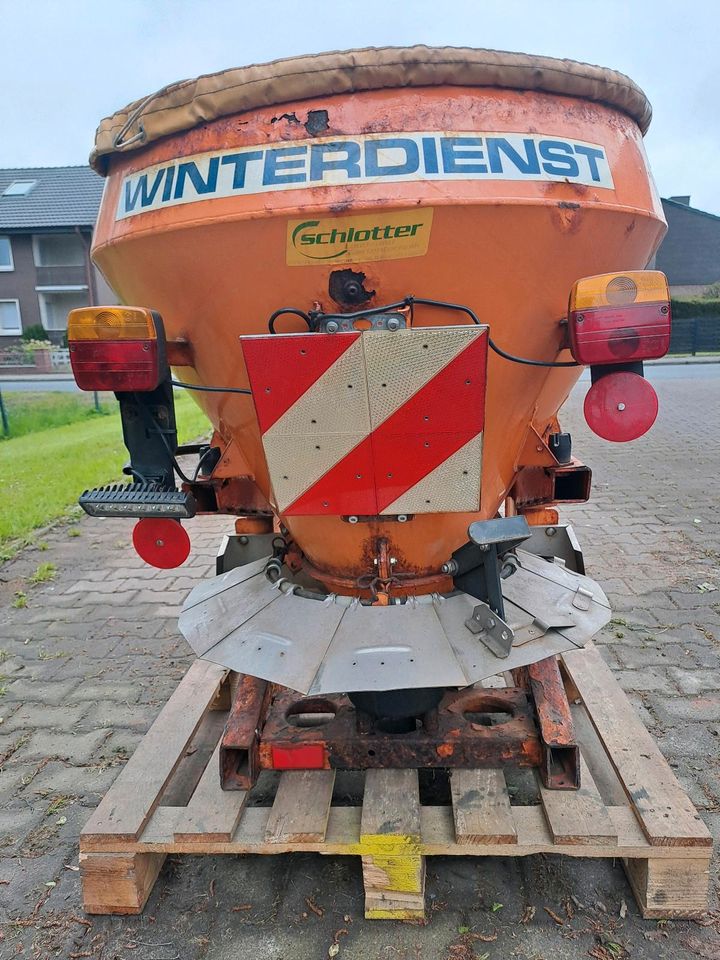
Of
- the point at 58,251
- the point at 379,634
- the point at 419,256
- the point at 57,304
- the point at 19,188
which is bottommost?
the point at 379,634

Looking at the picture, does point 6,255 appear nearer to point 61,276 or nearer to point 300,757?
point 61,276

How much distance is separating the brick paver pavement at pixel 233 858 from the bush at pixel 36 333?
998 inches

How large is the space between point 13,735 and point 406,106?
2.55 m

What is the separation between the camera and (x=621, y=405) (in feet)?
5.28

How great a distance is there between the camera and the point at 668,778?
1.84 metres

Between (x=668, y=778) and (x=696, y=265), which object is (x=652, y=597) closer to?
(x=668, y=778)

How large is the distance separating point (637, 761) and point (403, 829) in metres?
0.74

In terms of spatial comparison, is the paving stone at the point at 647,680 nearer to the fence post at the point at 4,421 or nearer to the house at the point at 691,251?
the fence post at the point at 4,421

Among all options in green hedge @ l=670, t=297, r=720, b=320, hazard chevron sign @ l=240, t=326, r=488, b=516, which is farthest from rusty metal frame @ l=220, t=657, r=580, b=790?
green hedge @ l=670, t=297, r=720, b=320

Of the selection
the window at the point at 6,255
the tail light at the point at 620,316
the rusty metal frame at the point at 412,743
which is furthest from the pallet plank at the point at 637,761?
the window at the point at 6,255

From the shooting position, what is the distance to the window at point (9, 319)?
91.1 feet

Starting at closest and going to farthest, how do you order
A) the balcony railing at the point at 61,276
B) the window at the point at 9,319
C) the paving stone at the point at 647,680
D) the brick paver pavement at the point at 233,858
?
the brick paver pavement at the point at 233,858 → the paving stone at the point at 647,680 → the balcony railing at the point at 61,276 → the window at the point at 9,319

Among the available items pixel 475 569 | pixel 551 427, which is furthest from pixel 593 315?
pixel 551 427

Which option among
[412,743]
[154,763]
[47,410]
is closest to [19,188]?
[47,410]
